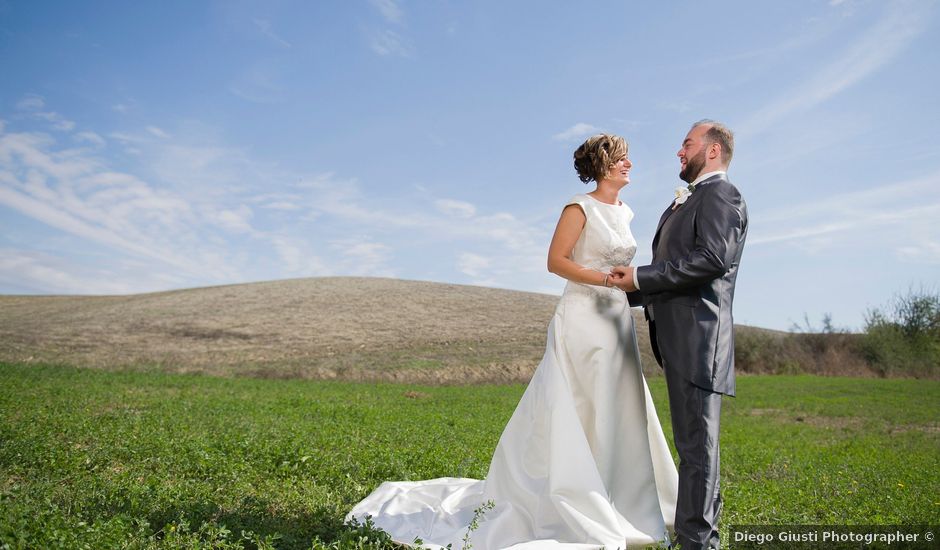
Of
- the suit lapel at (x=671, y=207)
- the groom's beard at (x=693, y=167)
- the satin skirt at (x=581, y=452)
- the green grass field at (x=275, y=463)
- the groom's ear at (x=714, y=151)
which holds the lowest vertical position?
the green grass field at (x=275, y=463)

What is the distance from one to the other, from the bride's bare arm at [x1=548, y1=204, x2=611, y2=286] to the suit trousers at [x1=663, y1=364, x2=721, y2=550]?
1.15m

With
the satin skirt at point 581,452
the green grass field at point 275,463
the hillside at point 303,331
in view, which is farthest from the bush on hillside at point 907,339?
the satin skirt at point 581,452

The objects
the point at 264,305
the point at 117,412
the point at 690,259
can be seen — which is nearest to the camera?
the point at 690,259

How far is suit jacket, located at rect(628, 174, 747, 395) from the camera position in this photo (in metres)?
4.57

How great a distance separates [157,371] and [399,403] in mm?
13461

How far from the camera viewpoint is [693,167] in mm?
5008

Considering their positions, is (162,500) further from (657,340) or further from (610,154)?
(610,154)

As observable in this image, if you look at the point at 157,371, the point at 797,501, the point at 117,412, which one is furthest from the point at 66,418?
the point at 157,371

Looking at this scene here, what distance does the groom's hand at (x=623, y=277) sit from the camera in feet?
15.9

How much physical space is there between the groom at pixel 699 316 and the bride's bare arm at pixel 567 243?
42 centimetres

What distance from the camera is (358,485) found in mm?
7188

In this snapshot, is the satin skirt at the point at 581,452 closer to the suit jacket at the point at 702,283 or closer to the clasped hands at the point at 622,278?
the clasped hands at the point at 622,278

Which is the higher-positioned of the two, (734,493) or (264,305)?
(264,305)

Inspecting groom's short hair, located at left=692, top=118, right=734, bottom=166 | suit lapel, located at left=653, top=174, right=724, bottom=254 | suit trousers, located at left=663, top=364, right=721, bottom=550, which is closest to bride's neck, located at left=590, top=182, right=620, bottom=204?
suit lapel, located at left=653, top=174, right=724, bottom=254
